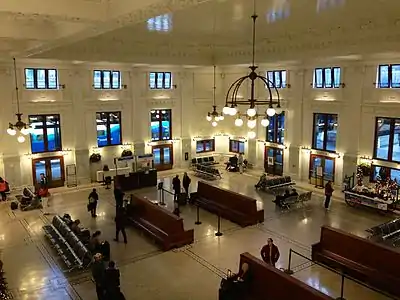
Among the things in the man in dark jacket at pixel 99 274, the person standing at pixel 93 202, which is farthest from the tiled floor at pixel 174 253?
the man in dark jacket at pixel 99 274

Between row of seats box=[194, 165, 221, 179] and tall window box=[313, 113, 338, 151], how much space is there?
17.7 ft

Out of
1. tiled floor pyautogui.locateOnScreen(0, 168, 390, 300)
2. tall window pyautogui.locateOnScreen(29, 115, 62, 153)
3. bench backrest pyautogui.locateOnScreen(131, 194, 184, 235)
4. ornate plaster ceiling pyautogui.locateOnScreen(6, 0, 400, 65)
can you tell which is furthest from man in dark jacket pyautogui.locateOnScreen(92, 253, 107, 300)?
tall window pyautogui.locateOnScreen(29, 115, 62, 153)

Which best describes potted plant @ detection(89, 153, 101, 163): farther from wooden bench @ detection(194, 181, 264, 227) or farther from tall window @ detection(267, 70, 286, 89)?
tall window @ detection(267, 70, 286, 89)

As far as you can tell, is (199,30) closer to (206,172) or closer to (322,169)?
(322,169)

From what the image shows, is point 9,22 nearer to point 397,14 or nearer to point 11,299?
point 11,299

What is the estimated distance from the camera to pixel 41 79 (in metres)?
18.1

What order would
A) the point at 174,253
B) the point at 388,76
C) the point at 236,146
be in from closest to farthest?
the point at 174,253
the point at 388,76
the point at 236,146

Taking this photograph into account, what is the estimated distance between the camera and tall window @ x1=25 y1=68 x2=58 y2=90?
701 inches

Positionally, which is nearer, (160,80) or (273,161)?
(273,161)

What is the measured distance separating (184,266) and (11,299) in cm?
434

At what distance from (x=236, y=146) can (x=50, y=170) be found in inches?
439

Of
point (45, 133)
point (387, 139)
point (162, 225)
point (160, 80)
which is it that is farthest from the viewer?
point (160, 80)

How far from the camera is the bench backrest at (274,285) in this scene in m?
7.43

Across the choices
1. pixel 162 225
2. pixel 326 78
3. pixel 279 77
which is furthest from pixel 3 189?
pixel 326 78
